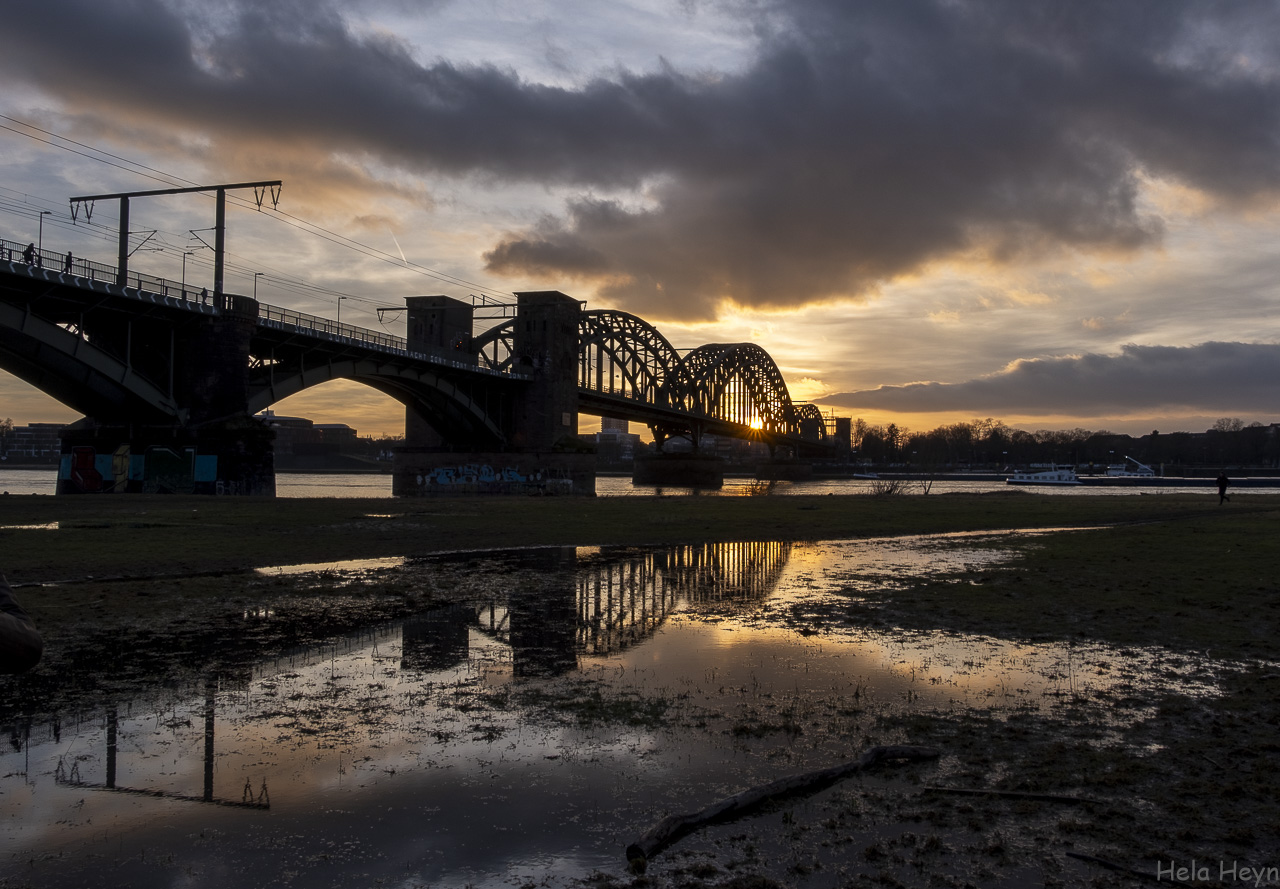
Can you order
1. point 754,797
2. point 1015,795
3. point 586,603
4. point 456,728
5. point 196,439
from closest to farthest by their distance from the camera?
point 754,797
point 1015,795
point 456,728
point 586,603
point 196,439

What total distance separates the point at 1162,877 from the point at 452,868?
4384 mm

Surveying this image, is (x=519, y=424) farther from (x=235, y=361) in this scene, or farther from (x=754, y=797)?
(x=754, y=797)

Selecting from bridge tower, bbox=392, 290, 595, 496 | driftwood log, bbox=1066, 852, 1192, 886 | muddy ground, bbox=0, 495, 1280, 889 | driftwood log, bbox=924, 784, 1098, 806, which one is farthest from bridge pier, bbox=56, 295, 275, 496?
driftwood log, bbox=1066, 852, 1192, 886

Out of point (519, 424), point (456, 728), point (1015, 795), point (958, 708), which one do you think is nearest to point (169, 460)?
point (519, 424)

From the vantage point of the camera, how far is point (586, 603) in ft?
52.6

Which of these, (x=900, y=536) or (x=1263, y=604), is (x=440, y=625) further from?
(x=900, y=536)

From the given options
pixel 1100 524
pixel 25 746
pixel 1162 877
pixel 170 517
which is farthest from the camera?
pixel 1100 524

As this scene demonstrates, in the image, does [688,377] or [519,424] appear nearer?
[519,424]

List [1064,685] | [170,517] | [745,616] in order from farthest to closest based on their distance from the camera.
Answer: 1. [170,517]
2. [745,616]
3. [1064,685]

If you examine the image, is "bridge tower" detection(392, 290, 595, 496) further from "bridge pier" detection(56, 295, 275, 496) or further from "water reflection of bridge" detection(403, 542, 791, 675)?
"water reflection of bridge" detection(403, 542, 791, 675)

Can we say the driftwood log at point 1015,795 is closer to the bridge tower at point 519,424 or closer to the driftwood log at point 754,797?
the driftwood log at point 754,797

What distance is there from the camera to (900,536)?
3228 centimetres

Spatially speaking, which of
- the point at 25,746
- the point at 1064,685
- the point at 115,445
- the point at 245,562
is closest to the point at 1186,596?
the point at 1064,685

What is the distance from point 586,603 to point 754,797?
32.4 ft
